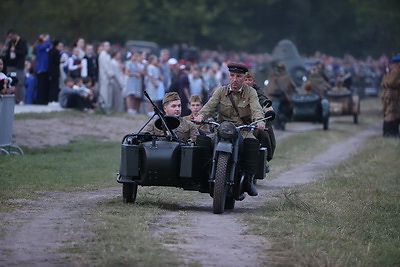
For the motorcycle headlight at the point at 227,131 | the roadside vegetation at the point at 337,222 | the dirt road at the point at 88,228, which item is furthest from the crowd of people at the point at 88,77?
the motorcycle headlight at the point at 227,131

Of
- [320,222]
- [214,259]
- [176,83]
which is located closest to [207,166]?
[320,222]

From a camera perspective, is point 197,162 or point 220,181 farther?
point 197,162

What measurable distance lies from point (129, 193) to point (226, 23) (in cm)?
5475

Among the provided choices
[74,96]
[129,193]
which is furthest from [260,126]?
[74,96]

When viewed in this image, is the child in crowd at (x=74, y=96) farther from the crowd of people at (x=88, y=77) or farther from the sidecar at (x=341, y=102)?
the sidecar at (x=341, y=102)

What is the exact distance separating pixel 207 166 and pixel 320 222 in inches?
63.3

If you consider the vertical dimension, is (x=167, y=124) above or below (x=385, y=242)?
above

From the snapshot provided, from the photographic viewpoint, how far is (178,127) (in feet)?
39.9

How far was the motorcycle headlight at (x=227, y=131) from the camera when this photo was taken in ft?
36.7

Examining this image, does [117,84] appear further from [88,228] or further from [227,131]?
[88,228]

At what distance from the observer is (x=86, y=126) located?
79.1ft

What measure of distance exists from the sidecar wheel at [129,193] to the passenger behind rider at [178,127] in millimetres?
720

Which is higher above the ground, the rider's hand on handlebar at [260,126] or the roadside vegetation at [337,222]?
the rider's hand on handlebar at [260,126]

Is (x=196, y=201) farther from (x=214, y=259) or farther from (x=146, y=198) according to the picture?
(x=214, y=259)
